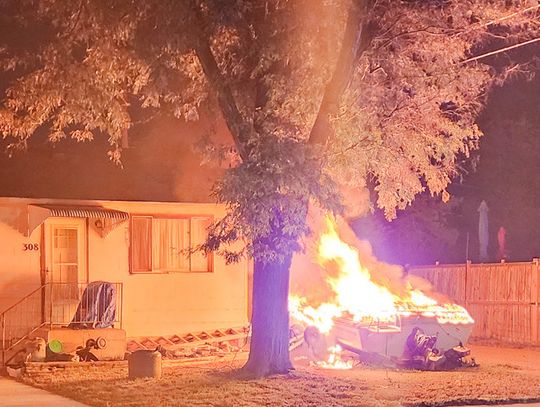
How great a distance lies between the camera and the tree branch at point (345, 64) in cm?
1300

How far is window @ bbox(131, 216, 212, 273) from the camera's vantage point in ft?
60.0

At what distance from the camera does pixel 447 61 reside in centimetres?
1484

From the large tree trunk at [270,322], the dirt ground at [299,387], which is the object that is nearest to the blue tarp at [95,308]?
the dirt ground at [299,387]

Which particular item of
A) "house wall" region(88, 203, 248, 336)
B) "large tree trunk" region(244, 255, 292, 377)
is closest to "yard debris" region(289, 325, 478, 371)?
"large tree trunk" region(244, 255, 292, 377)

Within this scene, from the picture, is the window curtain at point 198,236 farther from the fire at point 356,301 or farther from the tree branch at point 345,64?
the tree branch at point 345,64

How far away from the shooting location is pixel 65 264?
17.6 m

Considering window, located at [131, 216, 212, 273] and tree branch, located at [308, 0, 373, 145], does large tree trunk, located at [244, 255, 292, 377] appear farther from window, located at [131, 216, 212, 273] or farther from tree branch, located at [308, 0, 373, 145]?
window, located at [131, 216, 212, 273]

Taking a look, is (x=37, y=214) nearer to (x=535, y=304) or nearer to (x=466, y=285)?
(x=535, y=304)

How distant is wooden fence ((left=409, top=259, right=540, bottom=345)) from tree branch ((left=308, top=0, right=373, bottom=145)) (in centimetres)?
922

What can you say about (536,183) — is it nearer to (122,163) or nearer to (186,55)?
(122,163)

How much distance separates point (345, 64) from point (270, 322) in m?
4.33

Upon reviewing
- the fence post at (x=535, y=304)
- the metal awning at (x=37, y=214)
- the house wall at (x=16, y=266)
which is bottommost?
the fence post at (x=535, y=304)

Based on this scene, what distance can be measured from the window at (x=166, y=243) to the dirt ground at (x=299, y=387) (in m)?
2.98

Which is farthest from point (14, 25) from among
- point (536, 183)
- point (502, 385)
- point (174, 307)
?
point (536, 183)
